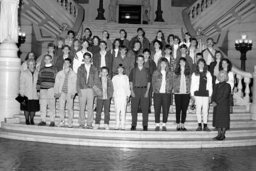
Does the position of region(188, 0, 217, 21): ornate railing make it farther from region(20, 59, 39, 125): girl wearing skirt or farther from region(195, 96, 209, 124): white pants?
region(20, 59, 39, 125): girl wearing skirt

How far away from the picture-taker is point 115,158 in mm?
7055

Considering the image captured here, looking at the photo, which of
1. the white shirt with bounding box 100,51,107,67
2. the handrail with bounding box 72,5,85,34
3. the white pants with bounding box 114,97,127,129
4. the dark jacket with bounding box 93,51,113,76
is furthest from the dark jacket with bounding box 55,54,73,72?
the handrail with bounding box 72,5,85,34

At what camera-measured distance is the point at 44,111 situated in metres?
9.62

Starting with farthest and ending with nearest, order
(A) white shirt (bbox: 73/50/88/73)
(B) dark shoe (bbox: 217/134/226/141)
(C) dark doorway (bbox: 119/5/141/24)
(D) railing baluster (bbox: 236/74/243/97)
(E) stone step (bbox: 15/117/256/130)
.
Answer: (C) dark doorway (bbox: 119/5/141/24)
(D) railing baluster (bbox: 236/74/243/97)
(A) white shirt (bbox: 73/50/88/73)
(E) stone step (bbox: 15/117/256/130)
(B) dark shoe (bbox: 217/134/226/141)

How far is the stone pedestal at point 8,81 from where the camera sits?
10.4 meters

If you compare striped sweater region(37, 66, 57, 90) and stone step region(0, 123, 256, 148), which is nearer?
stone step region(0, 123, 256, 148)

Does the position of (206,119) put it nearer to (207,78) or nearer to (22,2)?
(207,78)

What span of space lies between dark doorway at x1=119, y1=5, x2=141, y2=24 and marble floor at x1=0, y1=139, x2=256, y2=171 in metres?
17.7

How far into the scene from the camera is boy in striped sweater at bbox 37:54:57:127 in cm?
948

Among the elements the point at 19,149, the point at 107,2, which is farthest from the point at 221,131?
the point at 107,2

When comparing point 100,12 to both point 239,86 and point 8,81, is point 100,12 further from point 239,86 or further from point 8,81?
point 239,86

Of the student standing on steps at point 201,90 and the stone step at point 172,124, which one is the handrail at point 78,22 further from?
the student standing on steps at point 201,90

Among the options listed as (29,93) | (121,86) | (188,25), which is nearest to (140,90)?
(121,86)

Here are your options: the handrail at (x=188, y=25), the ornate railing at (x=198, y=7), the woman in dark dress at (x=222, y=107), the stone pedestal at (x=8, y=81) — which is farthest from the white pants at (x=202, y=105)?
the ornate railing at (x=198, y=7)
